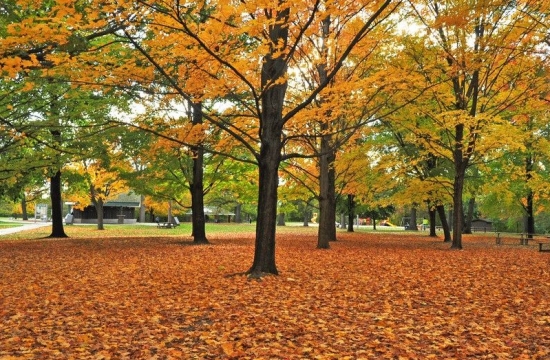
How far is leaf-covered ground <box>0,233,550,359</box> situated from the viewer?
4684 millimetres

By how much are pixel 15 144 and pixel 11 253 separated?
4.83m

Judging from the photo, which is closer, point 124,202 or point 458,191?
point 458,191

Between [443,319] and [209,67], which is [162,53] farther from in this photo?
[443,319]

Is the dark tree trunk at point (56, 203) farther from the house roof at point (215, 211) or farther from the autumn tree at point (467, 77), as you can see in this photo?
the house roof at point (215, 211)

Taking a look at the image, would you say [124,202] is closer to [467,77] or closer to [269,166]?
[467,77]

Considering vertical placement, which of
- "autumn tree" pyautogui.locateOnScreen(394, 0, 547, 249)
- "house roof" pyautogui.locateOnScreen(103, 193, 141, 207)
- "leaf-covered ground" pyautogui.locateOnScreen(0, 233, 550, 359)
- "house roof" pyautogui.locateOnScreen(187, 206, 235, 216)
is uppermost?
"autumn tree" pyautogui.locateOnScreen(394, 0, 547, 249)

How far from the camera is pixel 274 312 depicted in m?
6.35

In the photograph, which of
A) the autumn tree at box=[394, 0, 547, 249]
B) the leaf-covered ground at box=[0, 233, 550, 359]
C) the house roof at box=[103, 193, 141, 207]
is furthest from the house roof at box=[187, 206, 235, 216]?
Result: the leaf-covered ground at box=[0, 233, 550, 359]

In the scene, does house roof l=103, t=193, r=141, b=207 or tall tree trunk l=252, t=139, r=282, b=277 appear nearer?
tall tree trunk l=252, t=139, r=282, b=277

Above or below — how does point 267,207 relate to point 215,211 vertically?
above

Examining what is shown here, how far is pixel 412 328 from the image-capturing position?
548cm

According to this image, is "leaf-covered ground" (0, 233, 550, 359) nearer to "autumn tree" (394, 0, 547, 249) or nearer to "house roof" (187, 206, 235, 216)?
"autumn tree" (394, 0, 547, 249)

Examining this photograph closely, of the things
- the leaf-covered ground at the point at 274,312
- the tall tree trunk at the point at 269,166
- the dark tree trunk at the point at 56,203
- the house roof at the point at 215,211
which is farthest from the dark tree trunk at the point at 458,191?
the house roof at the point at 215,211

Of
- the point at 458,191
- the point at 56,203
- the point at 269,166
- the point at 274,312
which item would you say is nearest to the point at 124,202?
the point at 56,203
